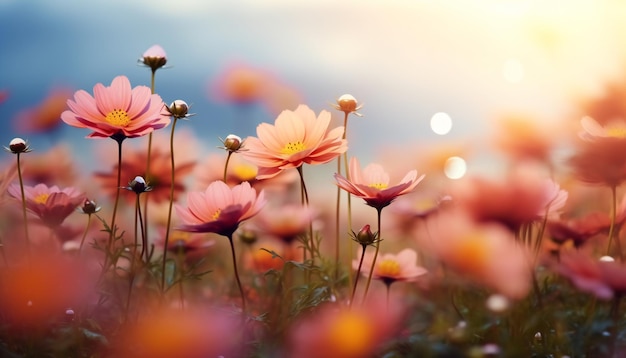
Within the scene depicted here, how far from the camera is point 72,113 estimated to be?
0.90 meters

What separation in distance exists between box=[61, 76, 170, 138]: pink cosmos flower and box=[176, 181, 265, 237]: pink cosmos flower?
95 millimetres

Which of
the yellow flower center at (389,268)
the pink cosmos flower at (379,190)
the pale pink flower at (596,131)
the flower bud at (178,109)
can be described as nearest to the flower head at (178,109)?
the flower bud at (178,109)

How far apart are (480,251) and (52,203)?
0.55 m

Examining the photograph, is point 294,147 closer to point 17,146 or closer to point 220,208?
point 220,208

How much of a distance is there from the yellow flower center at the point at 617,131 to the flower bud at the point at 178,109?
0.49 metres

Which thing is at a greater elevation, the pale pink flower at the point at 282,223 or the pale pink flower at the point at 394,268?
the pale pink flower at the point at 394,268

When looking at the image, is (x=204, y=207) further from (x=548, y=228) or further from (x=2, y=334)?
(x=548, y=228)

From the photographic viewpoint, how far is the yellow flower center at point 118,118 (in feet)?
2.95

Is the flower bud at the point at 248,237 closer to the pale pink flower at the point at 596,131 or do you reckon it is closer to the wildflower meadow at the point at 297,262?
the wildflower meadow at the point at 297,262

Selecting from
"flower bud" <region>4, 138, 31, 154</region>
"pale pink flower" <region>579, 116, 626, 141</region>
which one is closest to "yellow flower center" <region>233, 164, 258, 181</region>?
"flower bud" <region>4, 138, 31, 154</region>

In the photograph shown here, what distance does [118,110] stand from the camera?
3.04ft

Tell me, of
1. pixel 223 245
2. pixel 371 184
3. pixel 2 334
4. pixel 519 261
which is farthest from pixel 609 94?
pixel 2 334

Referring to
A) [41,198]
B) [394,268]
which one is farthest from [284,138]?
[41,198]

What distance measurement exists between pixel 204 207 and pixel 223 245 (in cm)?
95
